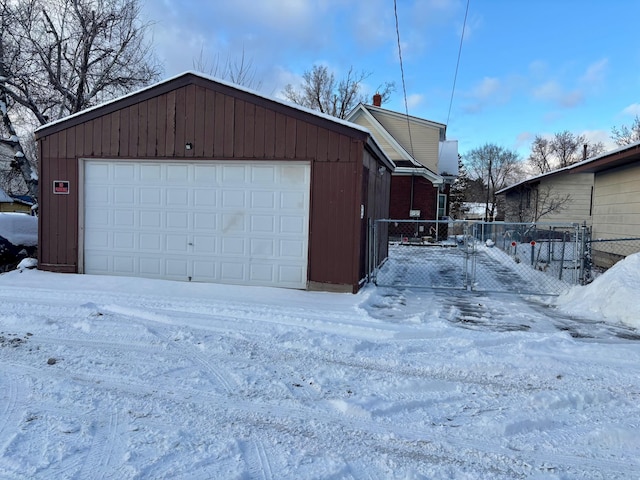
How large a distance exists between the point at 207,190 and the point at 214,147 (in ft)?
2.76

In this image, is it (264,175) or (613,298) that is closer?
(613,298)

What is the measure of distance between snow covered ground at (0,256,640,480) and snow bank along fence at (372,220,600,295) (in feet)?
7.03

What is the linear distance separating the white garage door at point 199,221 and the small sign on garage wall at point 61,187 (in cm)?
42

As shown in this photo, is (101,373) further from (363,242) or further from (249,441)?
(363,242)

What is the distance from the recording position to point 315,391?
13.7 ft

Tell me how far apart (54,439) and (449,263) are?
1276 centimetres

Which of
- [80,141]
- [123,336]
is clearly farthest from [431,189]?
[123,336]

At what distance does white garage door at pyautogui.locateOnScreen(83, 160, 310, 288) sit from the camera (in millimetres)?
8875

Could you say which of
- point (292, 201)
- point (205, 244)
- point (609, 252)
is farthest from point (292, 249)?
point (609, 252)

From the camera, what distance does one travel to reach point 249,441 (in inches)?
129

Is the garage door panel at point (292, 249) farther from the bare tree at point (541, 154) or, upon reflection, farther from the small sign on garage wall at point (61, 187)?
the bare tree at point (541, 154)

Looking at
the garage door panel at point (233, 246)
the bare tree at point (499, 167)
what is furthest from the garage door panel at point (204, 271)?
the bare tree at point (499, 167)

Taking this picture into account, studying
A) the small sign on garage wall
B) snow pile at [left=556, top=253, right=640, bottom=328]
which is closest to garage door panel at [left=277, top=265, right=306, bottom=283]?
snow pile at [left=556, top=253, right=640, bottom=328]

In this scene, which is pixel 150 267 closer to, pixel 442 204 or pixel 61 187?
pixel 61 187
